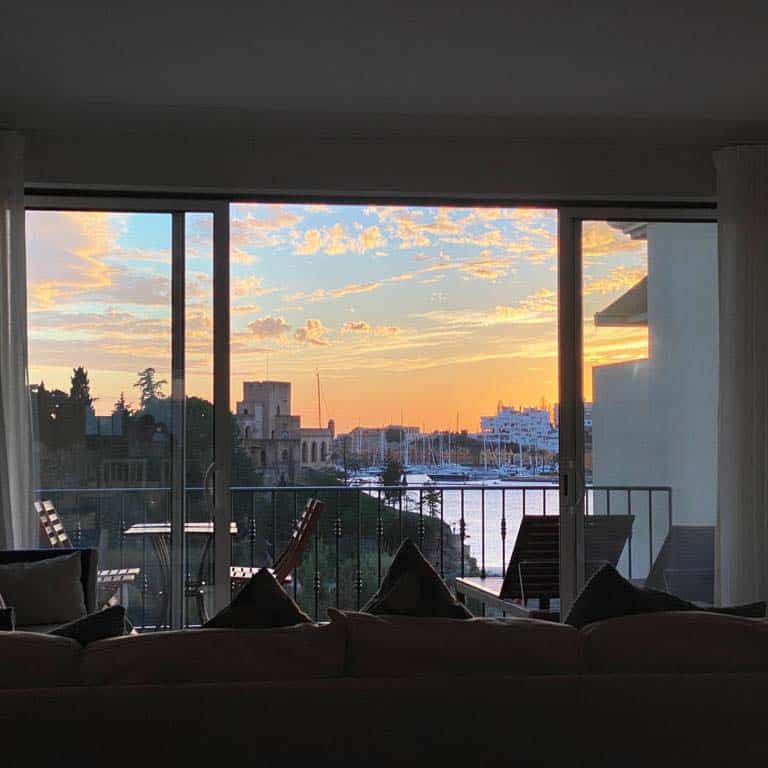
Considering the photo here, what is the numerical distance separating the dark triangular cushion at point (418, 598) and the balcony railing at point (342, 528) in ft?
8.43

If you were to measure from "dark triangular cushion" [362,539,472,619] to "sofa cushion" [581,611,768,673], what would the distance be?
34cm

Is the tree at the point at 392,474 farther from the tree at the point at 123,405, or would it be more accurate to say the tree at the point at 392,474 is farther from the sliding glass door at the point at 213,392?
the tree at the point at 123,405

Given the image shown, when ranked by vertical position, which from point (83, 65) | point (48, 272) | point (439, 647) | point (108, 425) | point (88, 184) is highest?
point (83, 65)

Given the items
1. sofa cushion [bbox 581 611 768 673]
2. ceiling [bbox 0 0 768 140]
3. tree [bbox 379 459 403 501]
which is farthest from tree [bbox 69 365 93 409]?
sofa cushion [bbox 581 611 768 673]

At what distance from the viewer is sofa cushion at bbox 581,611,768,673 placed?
1.95 m

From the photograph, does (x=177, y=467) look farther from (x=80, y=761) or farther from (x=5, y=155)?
(x=80, y=761)

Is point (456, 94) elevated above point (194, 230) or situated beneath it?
elevated above

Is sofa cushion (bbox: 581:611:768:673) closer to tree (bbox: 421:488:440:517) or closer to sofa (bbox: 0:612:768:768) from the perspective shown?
sofa (bbox: 0:612:768:768)

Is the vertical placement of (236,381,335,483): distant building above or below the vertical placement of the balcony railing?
above

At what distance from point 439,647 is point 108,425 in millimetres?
3160

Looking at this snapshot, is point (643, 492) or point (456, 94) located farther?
point (643, 492)

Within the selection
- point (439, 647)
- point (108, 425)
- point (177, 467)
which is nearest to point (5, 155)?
point (108, 425)

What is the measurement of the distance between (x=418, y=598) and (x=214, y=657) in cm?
55

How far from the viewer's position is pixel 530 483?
6.89m
